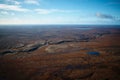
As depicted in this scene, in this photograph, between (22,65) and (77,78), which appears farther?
(22,65)

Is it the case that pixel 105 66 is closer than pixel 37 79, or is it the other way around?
pixel 37 79

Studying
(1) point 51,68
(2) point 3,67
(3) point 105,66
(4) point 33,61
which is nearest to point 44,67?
(1) point 51,68

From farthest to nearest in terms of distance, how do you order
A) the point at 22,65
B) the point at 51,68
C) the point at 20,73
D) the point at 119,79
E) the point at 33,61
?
the point at 33,61 → the point at 22,65 → the point at 51,68 → the point at 20,73 → the point at 119,79

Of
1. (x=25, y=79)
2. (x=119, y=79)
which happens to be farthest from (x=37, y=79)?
(x=119, y=79)

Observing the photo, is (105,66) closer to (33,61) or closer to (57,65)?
(57,65)

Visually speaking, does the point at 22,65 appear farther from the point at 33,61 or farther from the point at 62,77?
the point at 62,77

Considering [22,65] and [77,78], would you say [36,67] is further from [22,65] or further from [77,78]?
[77,78]

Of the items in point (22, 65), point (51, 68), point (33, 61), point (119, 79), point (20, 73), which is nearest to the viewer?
point (119, 79)

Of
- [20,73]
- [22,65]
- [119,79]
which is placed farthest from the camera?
[22,65]
